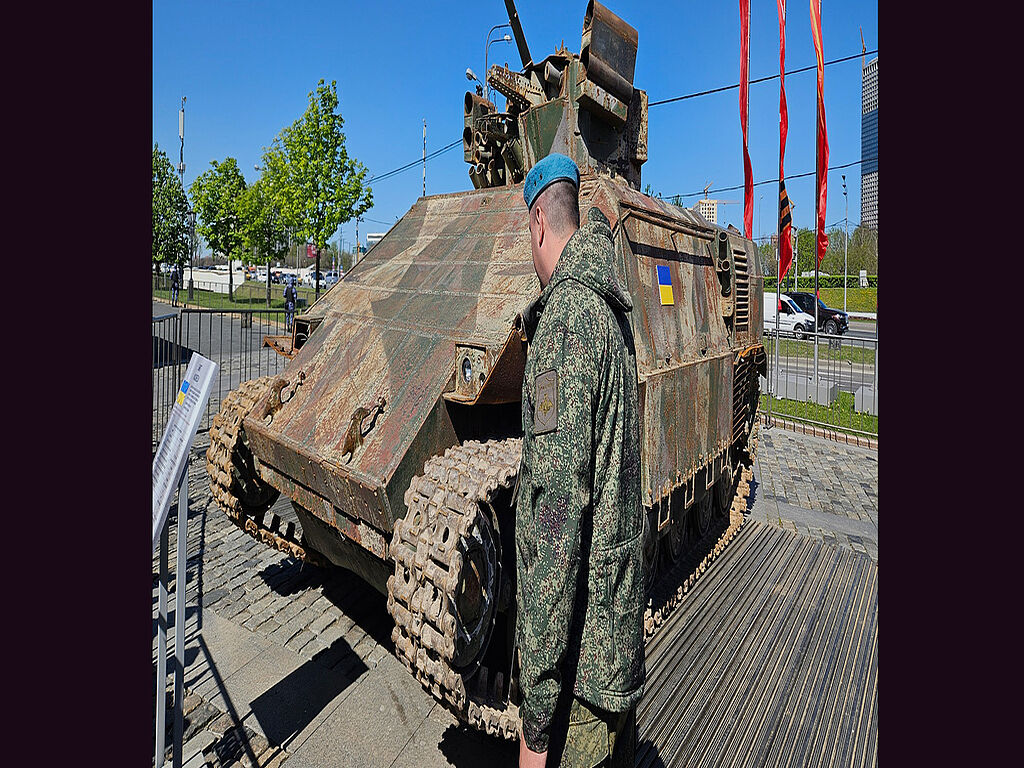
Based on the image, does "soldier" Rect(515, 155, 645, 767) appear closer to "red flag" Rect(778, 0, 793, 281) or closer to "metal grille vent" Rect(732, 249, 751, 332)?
"metal grille vent" Rect(732, 249, 751, 332)

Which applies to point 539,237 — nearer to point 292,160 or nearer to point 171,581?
point 171,581

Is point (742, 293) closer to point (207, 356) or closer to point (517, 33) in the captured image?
point (517, 33)

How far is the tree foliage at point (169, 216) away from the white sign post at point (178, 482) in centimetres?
3159

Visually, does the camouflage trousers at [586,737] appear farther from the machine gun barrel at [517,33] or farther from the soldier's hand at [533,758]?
the machine gun barrel at [517,33]

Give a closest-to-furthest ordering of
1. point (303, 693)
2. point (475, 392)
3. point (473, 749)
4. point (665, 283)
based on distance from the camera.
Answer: point (475, 392)
point (473, 749)
point (303, 693)
point (665, 283)

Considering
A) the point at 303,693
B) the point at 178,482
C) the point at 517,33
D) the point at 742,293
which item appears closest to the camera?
the point at 178,482

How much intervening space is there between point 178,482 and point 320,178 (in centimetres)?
1967

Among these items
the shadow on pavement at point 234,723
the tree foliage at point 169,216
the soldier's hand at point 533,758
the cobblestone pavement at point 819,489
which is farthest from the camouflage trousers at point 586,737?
the tree foliage at point 169,216

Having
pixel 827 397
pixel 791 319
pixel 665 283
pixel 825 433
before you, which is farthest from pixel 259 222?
pixel 665 283

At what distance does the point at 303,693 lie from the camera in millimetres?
3834

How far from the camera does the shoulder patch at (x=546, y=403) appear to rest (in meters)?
1.92

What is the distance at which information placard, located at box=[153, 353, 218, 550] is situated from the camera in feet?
7.97

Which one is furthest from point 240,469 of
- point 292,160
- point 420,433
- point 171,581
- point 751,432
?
point 292,160

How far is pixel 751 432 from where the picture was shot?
7523mm
